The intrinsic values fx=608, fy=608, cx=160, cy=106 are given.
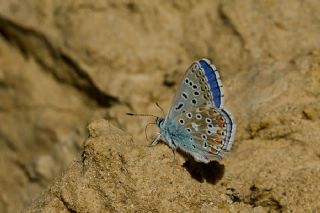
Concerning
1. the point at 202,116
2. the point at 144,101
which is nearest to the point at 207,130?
the point at 202,116

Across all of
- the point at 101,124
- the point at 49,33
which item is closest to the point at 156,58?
the point at 49,33

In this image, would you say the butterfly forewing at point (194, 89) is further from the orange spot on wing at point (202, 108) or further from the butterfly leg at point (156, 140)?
the butterfly leg at point (156, 140)

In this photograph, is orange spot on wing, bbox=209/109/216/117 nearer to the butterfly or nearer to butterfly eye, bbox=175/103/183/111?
the butterfly

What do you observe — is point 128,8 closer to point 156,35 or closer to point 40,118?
point 156,35

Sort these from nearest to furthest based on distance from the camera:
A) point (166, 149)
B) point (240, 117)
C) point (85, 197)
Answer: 1. point (85, 197)
2. point (166, 149)
3. point (240, 117)

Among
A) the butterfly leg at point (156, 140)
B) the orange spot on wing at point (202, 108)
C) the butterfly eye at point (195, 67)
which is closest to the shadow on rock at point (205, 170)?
the butterfly leg at point (156, 140)

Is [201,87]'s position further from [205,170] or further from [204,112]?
[205,170]

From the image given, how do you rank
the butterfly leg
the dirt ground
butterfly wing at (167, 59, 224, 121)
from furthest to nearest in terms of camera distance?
butterfly wing at (167, 59, 224, 121) → the butterfly leg → the dirt ground

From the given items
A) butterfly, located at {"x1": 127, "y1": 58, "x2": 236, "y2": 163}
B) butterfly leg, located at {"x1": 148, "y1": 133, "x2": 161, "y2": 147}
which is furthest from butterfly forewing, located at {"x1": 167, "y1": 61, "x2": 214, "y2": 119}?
butterfly leg, located at {"x1": 148, "y1": 133, "x2": 161, "y2": 147}
